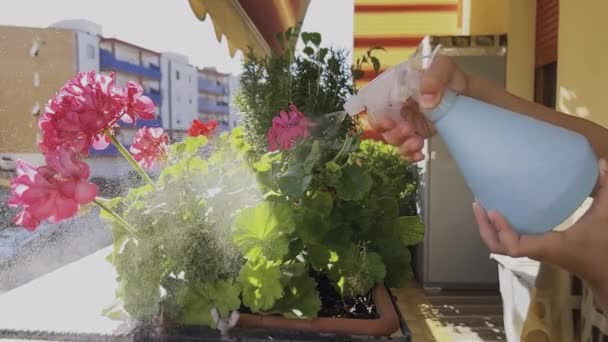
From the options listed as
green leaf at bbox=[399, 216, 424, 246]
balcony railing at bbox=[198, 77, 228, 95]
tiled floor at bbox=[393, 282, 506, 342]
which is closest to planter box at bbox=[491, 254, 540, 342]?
tiled floor at bbox=[393, 282, 506, 342]

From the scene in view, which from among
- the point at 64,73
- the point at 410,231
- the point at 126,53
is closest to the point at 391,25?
the point at 126,53

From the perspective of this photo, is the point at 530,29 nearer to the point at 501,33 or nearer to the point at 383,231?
the point at 501,33

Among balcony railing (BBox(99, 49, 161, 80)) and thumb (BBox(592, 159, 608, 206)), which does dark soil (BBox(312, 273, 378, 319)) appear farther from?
balcony railing (BBox(99, 49, 161, 80))

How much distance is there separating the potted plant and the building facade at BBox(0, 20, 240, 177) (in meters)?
0.04

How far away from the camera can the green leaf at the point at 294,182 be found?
23.7 inches

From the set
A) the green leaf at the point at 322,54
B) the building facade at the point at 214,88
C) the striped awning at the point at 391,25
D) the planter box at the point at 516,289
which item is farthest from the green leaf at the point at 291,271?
the striped awning at the point at 391,25

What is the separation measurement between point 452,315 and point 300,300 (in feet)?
8.46

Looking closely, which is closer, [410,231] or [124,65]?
[410,231]

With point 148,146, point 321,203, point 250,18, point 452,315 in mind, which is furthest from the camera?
point 452,315

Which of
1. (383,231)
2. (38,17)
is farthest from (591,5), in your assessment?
(38,17)

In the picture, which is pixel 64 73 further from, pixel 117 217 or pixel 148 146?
pixel 117 217

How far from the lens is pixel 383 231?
29.7 inches

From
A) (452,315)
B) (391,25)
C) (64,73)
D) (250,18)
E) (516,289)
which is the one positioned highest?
(391,25)

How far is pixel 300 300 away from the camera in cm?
59
